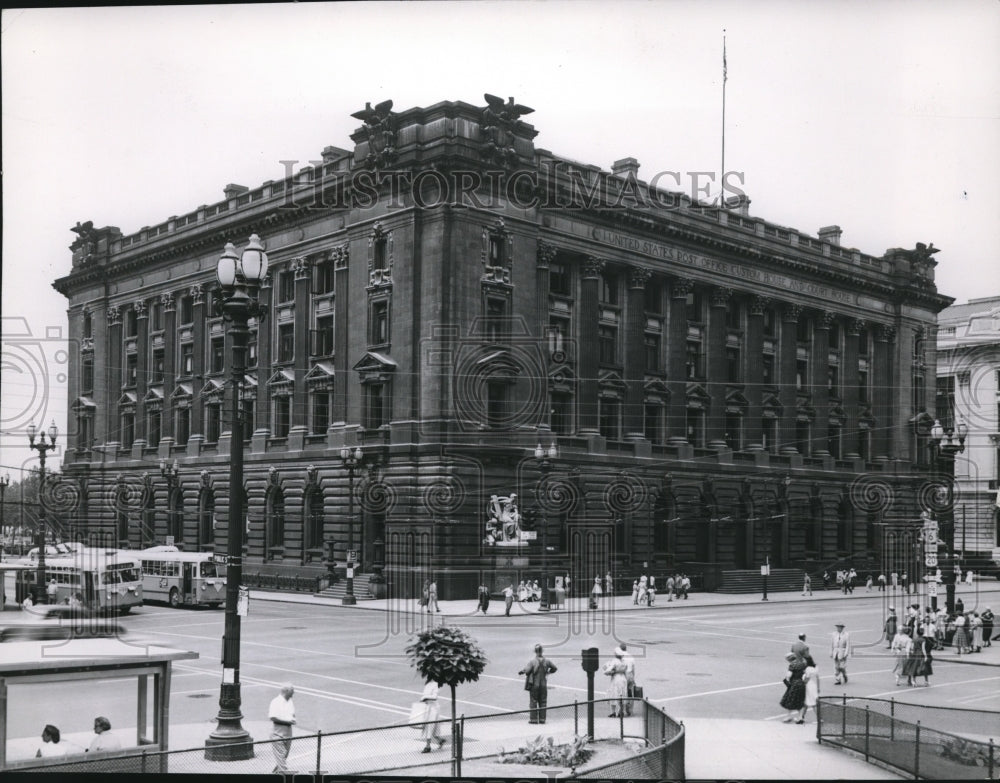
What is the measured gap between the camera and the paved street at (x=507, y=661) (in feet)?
76.5

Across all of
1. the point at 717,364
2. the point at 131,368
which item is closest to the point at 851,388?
the point at 717,364

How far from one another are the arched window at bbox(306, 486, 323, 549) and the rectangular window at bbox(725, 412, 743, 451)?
26298mm

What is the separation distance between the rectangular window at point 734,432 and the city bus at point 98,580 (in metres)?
37.7

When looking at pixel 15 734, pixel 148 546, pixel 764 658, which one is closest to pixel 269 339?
pixel 148 546

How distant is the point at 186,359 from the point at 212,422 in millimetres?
4881

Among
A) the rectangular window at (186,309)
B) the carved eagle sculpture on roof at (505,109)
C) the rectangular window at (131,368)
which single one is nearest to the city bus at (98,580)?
the rectangular window at (186,309)

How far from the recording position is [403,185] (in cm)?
5403

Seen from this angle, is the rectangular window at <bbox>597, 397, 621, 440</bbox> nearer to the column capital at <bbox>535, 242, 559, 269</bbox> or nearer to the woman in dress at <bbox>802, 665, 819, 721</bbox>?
the column capital at <bbox>535, 242, 559, 269</bbox>

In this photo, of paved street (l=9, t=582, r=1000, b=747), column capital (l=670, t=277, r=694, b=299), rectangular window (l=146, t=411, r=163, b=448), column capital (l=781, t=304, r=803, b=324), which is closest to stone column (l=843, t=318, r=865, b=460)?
column capital (l=781, t=304, r=803, b=324)

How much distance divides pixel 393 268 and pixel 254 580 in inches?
798

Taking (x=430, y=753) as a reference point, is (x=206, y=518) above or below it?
above

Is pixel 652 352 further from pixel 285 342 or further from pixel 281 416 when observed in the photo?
pixel 281 416

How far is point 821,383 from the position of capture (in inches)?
2958

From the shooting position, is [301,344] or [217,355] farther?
[217,355]
